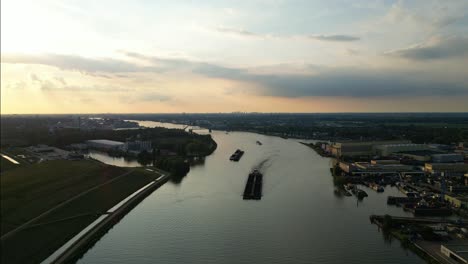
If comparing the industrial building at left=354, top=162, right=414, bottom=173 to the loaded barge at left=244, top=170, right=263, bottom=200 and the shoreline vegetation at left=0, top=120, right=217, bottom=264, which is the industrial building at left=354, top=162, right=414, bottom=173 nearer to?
the loaded barge at left=244, top=170, right=263, bottom=200

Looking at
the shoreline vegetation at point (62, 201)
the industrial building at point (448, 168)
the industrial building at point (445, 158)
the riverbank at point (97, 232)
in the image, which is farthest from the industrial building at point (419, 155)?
the riverbank at point (97, 232)

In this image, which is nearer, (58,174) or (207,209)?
(207,209)

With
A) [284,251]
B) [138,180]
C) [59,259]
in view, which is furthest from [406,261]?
[138,180]

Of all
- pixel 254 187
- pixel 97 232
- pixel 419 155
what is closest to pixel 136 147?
pixel 254 187

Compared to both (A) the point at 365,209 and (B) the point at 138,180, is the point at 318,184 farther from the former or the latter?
(B) the point at 138,180

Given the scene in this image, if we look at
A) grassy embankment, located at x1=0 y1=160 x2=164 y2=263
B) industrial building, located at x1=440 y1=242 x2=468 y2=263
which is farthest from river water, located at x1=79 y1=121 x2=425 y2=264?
grassy embankment, located at x1=0 y1=160 x2=164 y2=263

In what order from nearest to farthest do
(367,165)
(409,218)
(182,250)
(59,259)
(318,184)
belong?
(59,259), (182,250), (409,218), (318,184), (367,165)

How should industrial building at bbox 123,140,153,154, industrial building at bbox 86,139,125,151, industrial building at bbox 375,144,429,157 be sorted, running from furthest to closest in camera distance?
industrial building at bbox 86,139,125,151, industrial building at bbox 123,140,153,154, industrial building at bbox 375,144,429,157
